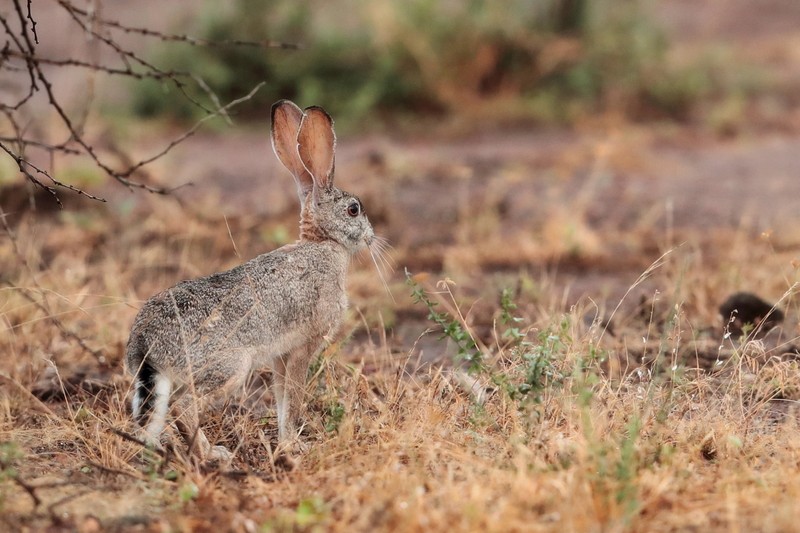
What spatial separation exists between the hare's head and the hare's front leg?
57 centimetres

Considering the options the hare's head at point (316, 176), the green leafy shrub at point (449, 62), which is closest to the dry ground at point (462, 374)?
the hare's head at point (316, 176)

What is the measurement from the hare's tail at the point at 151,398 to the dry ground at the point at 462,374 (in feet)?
0.36

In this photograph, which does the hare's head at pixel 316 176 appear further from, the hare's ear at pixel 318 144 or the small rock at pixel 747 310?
the small rock at pixel 747 310

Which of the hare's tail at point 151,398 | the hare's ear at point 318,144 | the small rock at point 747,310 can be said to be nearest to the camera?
the hare's tail at point 151,398

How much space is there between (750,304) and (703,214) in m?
3.23

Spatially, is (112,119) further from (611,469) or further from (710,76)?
(611,469)

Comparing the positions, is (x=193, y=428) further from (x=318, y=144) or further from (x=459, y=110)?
(x=459, y=110)

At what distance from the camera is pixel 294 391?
4.21 m

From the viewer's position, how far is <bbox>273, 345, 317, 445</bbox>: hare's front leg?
420 centimetres

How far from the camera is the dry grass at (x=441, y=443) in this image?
3.23 meters

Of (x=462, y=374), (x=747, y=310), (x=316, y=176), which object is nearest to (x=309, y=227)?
(x=316, y=176)

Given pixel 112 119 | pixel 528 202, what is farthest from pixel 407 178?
pixel 112 119

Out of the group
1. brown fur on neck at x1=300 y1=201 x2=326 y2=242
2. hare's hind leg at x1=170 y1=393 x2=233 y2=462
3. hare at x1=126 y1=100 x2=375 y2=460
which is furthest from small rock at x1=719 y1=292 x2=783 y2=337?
hare's hind leg at x1=170 y1=393 x2=233 y2=462

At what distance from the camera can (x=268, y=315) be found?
4.14 metres
